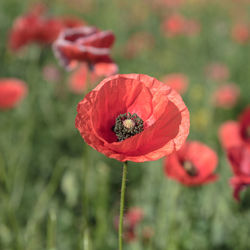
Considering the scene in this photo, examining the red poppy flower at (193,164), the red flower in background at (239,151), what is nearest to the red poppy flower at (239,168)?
the red flower in background at (239,151)

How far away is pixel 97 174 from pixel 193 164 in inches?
44.3

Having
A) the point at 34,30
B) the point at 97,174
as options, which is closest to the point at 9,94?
the point at 34,30

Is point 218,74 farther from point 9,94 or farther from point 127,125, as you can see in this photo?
point 127,125

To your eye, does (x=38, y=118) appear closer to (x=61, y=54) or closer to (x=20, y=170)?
(x=20, y=170)

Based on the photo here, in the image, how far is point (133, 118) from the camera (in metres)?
1.17

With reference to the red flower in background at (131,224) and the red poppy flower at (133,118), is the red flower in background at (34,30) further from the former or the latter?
the red poppy flower at (133,118)

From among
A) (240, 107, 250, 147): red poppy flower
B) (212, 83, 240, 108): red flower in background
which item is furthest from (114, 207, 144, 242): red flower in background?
(212, 83, 240, 108): red flower in background

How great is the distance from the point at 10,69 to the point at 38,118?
3.98 ft

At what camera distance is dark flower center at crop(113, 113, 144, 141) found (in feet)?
3.70

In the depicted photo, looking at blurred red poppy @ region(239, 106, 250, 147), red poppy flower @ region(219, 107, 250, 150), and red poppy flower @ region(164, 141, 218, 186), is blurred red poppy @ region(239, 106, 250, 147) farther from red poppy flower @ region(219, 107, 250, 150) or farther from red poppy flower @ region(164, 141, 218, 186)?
red poppy flower @ region(164, 141, 218, 186)

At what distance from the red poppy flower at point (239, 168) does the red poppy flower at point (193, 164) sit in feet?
0.40

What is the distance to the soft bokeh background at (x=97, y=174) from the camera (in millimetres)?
2051

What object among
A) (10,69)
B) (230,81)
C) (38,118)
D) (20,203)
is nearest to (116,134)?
(20,203)

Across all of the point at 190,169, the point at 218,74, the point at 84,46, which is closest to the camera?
the point at 84,46
